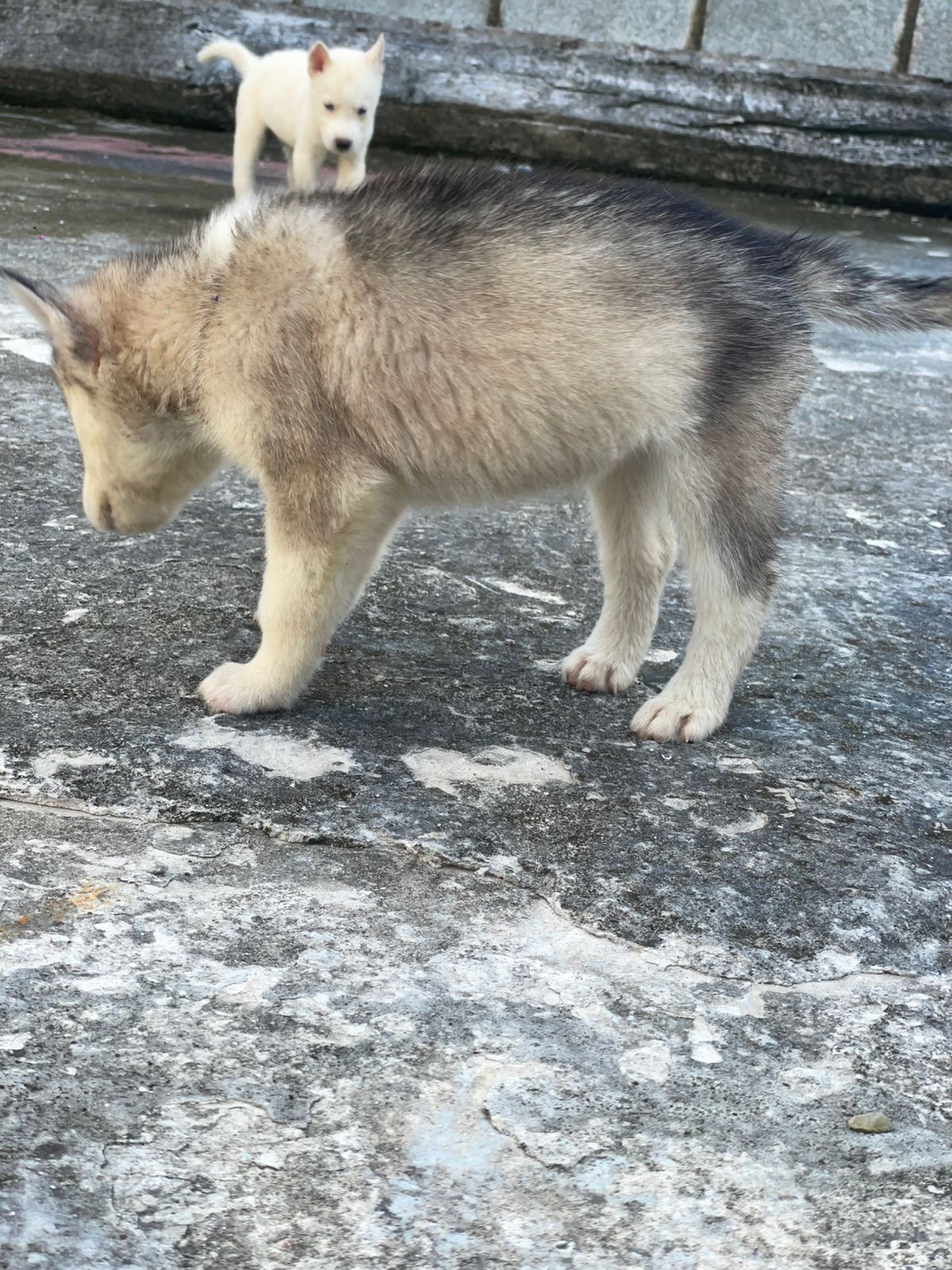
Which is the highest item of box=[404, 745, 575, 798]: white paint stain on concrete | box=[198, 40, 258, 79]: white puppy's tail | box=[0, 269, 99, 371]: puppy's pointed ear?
box=[198, 40, 258, 79]: white puppy's tail

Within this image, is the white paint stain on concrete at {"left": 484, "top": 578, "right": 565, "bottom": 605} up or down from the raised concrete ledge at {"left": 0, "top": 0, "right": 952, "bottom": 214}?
down

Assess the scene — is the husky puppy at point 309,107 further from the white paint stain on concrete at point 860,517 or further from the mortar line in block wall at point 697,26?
the white paint stain on concrete at point 860,517

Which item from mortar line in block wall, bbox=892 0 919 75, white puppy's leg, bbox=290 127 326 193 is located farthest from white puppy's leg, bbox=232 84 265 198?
mortar line in block wall, bbox=892 0 919 75

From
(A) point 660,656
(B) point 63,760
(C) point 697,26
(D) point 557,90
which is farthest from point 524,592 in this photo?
(C) point 697,26

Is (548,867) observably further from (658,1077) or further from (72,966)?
(72,966)

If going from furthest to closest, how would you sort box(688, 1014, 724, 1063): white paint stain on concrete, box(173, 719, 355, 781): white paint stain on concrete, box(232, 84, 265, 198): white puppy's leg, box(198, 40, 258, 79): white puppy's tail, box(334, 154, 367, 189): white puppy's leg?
box(198, 40, 258, 79): white puppy's tail < box(232, 84, 265, 198): white puppy's leg < box(334, 154, 367, 189): white puppy's leg < box(173, 719, 355, 781): white paint stain on concrete < box(688, 1014, 724, 1063): white paint stain on concrete

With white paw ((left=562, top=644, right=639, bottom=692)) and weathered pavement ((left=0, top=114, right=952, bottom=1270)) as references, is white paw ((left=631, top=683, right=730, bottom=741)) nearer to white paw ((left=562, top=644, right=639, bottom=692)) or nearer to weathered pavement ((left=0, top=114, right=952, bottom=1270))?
weathered pavement ((left=0, top=114, right=952, bottom=1270))

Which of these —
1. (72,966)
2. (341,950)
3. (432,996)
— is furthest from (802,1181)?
(72,966)
